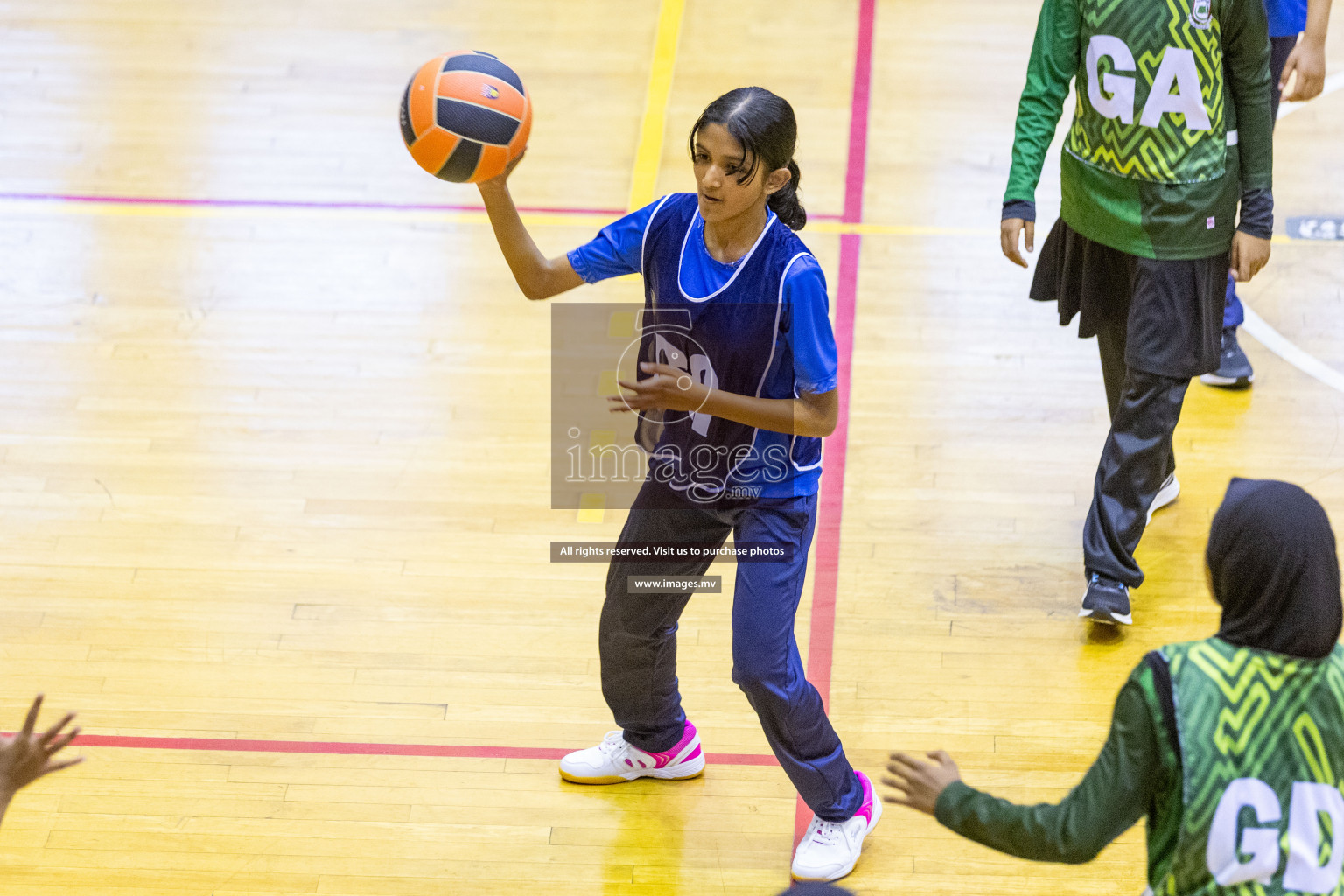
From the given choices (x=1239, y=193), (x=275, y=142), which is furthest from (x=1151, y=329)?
(x=275, y=142)

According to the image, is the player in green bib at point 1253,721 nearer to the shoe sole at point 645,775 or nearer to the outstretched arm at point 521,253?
the outstretched arm at point 521,253

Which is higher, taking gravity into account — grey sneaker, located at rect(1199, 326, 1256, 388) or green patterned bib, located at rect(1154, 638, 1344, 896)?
green patterned bib, located at rect(1154, 638, 1344, 896)

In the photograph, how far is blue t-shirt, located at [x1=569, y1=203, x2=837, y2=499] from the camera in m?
3.47

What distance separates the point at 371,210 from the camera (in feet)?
23.1

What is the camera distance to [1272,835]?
2.37 m

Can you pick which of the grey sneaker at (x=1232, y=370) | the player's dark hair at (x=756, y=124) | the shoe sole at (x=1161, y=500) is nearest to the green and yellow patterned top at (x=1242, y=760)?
the player's dark hair at (x=756, y=124)

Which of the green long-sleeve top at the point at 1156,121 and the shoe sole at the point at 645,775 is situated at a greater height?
the green long-sleeve top at the point at 1156,121

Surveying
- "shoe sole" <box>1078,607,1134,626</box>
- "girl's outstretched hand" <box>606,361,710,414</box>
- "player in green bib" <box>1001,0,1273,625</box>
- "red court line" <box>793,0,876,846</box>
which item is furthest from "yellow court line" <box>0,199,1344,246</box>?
"girl's outstretched hand" <box>606,361,710,414</box>

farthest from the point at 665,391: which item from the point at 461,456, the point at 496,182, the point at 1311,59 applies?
the point at 1311,59

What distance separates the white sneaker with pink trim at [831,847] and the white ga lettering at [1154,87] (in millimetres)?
2145

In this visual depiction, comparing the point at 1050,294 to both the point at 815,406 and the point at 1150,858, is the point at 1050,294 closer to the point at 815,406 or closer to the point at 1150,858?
the point at 815,406

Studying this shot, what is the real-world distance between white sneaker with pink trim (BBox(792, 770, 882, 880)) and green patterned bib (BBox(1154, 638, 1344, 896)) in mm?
1752

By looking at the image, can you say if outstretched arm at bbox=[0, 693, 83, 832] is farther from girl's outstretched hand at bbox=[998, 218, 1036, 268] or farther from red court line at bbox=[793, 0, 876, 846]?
girl's outstretched hand at bbox=[998, 218, 1036, 268]

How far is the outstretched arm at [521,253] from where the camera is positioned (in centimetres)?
360
